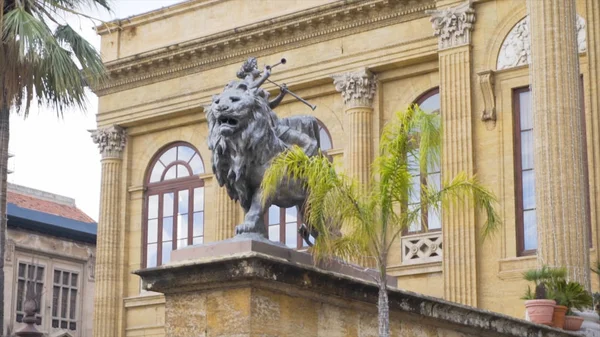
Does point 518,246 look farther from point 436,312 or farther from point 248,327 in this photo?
point 248,327

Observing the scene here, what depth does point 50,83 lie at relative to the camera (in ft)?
81.7

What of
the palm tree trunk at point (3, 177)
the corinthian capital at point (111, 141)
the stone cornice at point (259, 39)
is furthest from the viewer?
the corinthian capital at point (111, 141)

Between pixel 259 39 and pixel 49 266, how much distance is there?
78.0ft

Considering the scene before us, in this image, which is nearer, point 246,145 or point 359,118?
point 246,145

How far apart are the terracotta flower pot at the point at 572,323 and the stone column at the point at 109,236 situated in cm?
2096

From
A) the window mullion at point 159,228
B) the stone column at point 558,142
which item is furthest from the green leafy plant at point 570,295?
the window mullion at point 159,228

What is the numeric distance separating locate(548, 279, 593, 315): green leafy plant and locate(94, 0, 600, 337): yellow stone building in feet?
6.42

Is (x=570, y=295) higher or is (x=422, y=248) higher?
(x=422, y=248)

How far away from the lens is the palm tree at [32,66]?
78.2 ft

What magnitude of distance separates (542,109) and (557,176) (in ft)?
4.56

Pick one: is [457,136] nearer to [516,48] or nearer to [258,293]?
[516,48]

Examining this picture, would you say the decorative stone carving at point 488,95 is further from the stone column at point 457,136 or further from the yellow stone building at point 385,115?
the stone column at point 457,136

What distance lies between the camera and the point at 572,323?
1789 centimetres

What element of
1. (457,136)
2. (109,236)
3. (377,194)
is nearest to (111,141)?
(109,236)
